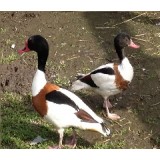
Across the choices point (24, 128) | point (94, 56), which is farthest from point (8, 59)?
point (24, 128)

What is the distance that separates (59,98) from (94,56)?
1.96 metres

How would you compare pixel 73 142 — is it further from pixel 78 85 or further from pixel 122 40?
pixel 122 40

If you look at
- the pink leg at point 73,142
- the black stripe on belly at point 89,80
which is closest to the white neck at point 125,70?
the black stripe on belly at point 89,80

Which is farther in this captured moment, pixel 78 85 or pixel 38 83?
pixel 78 85

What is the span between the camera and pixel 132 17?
710 centimetres

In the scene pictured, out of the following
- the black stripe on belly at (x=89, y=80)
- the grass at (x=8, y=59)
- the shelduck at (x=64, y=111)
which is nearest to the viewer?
the shelduck at (x=64, y=111)

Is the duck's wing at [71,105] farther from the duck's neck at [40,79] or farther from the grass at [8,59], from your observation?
the grass at [8,59]

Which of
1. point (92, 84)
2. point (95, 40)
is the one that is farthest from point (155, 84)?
point (95, 40)

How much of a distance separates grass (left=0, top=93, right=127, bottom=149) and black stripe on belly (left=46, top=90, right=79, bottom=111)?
1.65 feet

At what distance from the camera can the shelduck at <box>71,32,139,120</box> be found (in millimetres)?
4863

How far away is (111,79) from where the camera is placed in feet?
15.9

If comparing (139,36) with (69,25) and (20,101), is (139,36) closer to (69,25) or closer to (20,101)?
(69,25)

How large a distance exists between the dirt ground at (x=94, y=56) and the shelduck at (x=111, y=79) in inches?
11.0

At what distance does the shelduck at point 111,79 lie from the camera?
16.0ft
